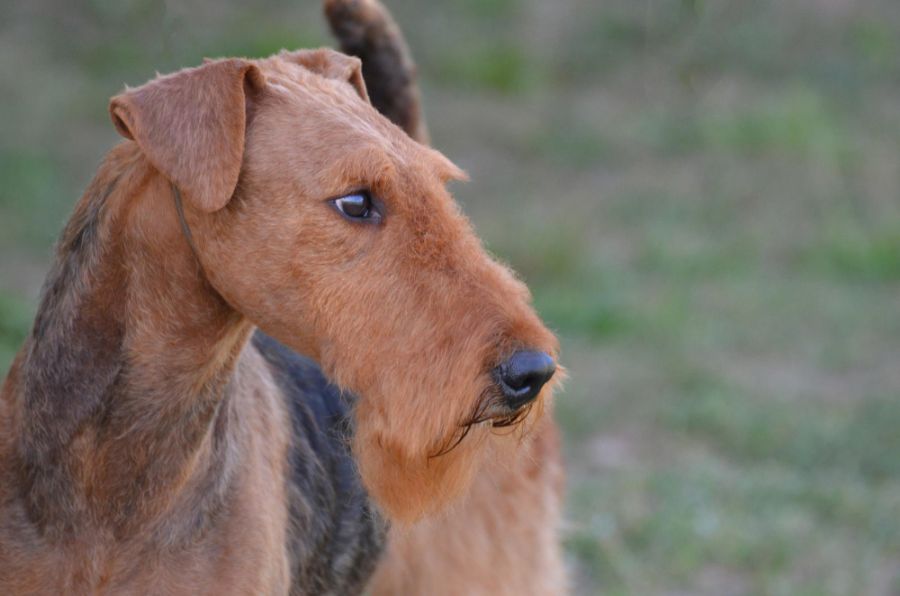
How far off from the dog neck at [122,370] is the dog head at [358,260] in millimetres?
124

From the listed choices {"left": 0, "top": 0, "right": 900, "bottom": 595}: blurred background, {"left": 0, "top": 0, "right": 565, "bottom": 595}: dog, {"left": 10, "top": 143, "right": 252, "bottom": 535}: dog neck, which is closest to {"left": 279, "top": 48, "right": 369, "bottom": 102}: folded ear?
{"left": 0, "top": 0, "right": 565, "bottom": 595}: dog

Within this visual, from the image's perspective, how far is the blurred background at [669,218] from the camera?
5.20 m

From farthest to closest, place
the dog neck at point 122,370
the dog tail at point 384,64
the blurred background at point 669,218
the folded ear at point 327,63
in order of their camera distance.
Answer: the blurred background at point 669,218 < the dog tail at point 384,64 < the folded ear at point 327,63 < the dog neck at point 122,370

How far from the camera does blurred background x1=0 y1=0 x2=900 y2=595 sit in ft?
17.0

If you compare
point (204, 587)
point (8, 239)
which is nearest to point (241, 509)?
point (204, 587)

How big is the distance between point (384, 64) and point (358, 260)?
58.3 inches

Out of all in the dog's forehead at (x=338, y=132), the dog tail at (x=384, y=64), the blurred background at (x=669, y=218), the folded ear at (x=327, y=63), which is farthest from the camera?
the blurred background at (x=669, y=218)

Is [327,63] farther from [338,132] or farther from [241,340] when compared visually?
[241,340]

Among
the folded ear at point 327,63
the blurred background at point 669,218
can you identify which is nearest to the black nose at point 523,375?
the folded ear at point 327,63

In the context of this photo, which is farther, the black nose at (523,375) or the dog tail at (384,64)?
the dog tail at (384,64)

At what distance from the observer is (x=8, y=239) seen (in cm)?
715

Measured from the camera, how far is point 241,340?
9.02 ft

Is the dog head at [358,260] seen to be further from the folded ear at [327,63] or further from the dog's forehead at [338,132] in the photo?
the folded ear at [327,63]

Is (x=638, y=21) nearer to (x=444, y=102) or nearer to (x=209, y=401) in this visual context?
(x=444, y=102)
